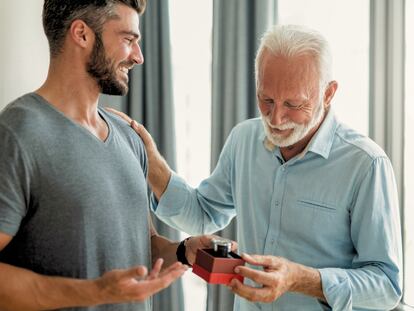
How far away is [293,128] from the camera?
1643 mm

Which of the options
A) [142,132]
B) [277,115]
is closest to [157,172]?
[142,132]

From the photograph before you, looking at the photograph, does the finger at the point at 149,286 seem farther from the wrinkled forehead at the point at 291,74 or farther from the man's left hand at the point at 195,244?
the wrinkled forehead at the point at 291,74

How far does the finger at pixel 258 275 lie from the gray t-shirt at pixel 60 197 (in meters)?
0.30

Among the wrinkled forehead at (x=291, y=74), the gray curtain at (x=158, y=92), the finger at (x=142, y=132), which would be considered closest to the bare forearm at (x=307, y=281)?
the wrinkled forehead at (x=291, y=74)

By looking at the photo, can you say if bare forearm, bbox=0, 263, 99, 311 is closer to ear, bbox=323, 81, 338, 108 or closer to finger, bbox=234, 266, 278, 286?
finger, bbox=234, 266, 278, 286

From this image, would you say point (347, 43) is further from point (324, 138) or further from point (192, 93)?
point (324, 138)

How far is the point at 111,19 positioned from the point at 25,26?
62 cm

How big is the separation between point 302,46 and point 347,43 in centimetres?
98

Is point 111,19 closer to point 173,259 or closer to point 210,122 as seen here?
point 173,259

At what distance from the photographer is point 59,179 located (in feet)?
4.04

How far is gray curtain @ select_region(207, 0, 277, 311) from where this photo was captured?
2.50 meters

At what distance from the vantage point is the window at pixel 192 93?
2637 mm
